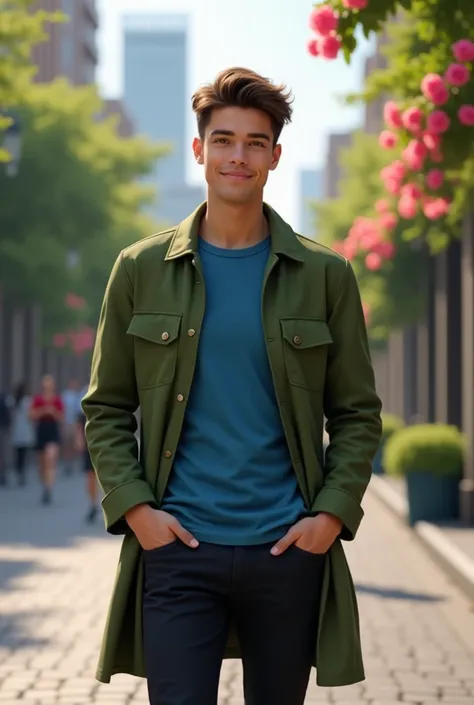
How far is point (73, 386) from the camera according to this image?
3547 cm

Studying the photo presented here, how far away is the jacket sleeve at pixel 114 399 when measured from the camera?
392 cm

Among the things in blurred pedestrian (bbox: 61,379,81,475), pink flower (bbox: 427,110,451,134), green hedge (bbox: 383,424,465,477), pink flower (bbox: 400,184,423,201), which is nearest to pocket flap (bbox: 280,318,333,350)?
pink flower (bbox: 427,110,451,134)

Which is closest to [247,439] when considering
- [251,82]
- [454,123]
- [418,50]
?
[251,82]

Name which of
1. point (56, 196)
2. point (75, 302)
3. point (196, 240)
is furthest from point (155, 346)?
point (75, 302)

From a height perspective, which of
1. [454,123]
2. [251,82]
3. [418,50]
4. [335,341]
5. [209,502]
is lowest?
[209,502]

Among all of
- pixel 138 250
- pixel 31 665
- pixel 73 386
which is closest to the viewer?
pixel 138 250

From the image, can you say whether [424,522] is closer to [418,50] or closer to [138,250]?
[418,50]

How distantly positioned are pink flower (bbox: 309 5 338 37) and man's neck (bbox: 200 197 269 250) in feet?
17.9

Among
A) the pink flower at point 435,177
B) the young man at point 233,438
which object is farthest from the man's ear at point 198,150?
the pink flower at point 435,177

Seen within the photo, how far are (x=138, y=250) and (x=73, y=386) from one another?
31619 millimetres

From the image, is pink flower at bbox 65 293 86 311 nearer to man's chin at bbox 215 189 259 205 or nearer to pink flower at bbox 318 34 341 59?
pink flower at bbox 318 34 341 59

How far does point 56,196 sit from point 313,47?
2933cm

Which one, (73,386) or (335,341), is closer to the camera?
(335,341)

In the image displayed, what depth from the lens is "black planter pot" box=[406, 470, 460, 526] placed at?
17.9 meters
